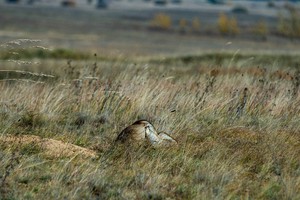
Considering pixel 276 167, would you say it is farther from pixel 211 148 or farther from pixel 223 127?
pixel 223 127

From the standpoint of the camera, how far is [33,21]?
3944 inches

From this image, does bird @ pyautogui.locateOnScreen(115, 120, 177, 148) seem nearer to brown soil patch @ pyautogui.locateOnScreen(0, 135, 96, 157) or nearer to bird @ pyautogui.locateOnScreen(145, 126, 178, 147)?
bird @ pyautogui.locateOnScreen(145, 126, 178, 147)

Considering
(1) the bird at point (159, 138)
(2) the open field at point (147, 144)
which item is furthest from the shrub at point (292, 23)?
(1) the bird at point (159, 138)

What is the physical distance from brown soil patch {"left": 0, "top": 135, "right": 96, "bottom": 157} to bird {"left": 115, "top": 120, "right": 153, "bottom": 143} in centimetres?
39

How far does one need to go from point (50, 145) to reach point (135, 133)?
2.97ft

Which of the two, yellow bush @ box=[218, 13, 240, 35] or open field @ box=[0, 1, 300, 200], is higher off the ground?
open field @ box=[0, 1, 300, 200]

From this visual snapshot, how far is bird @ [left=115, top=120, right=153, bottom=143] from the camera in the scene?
6598mm

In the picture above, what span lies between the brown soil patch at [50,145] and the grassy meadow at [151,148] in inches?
1.2

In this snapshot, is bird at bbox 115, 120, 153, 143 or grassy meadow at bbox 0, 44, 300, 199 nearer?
grassy meadow at bbox 0, 44, 300, 199

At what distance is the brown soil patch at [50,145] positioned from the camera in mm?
6211

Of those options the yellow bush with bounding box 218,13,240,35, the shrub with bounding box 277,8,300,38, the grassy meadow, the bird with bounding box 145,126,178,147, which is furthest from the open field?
the yellow bush with bounding box 218,13,240,35

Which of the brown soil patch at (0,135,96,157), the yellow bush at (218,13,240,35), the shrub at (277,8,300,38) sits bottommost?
the yellow bush at (218,13,240,35)

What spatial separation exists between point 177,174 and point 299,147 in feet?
5.04

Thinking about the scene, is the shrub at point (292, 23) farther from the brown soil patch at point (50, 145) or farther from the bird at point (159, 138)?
the brown soil patch at point (50, 145)
